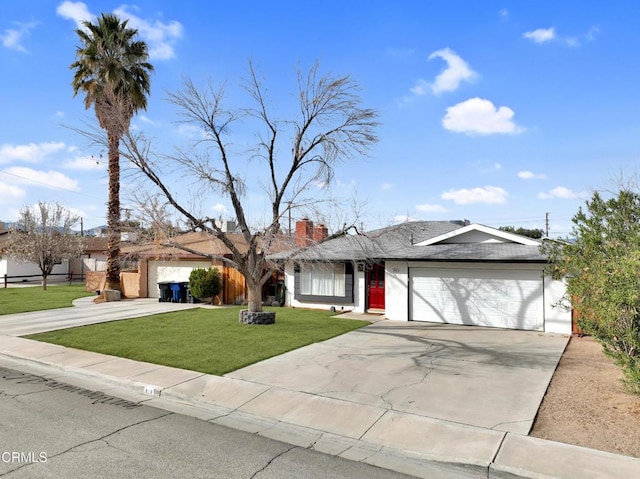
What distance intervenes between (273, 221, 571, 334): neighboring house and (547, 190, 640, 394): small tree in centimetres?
497

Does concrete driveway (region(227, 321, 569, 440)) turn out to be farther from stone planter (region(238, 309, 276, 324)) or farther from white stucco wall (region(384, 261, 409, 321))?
stone planter (region(238, 309, 276, 324))

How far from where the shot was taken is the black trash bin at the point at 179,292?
2080 cm

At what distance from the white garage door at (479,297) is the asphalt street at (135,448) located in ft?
34.6

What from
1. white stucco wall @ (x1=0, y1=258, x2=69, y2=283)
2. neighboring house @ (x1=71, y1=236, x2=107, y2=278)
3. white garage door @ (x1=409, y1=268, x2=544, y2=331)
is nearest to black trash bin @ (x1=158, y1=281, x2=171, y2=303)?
white garage door @ (x1=409, y1=268, x2=544, y2=331)

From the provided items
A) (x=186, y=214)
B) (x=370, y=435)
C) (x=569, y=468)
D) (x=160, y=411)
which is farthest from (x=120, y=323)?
(x=569, y=468)

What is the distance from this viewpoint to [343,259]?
17.0 m

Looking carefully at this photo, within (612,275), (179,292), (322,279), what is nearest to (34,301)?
(179,292)

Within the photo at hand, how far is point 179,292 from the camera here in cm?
2081

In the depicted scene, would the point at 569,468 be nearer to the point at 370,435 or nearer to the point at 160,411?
the point at 370,435

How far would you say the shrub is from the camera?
774 inches

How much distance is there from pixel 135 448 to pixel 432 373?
5.69 metres

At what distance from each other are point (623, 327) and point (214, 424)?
6258 mm

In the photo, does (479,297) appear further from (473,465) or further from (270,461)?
(270,461)

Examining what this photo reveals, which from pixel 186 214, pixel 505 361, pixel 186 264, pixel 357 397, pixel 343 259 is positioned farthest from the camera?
pixel 186 264
